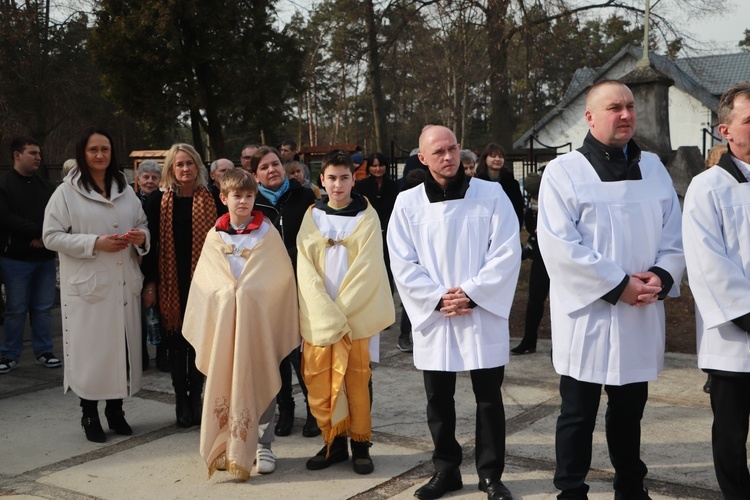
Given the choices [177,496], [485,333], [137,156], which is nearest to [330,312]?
[485,333]

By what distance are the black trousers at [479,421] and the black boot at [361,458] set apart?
471 mm

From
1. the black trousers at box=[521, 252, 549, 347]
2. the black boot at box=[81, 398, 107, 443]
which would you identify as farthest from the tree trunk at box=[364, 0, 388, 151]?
the black boot at box=[81, 398, 107, 443]

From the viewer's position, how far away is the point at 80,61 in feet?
93.1

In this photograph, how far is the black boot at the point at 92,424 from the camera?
523cm

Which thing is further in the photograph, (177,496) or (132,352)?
(132,352)

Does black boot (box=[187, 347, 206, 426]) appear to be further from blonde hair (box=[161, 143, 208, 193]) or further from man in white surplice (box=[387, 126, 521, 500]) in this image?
man in white surplice (box=[387, 126, 521, 500])

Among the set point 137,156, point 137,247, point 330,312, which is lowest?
point 330,312

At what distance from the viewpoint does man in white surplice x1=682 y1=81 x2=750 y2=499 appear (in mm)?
3498

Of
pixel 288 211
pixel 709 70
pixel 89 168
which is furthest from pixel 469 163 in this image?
pixel 709 70

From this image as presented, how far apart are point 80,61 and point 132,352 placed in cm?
2561

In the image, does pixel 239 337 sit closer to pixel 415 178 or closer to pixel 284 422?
pixel 284 422

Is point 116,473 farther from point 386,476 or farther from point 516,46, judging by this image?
point 516,46

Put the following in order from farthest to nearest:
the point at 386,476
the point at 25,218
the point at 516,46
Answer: the point at 516,46
the point at 25,218
the point at 386,476

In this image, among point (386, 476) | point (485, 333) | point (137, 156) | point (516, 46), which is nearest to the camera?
point (485, 333)
